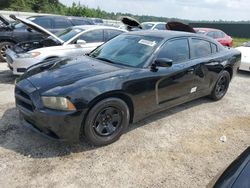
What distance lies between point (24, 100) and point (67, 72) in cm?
72

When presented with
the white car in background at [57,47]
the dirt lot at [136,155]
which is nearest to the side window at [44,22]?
the white car in background at [57,47]

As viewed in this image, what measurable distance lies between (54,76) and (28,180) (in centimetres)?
146

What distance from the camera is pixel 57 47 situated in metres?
6.81

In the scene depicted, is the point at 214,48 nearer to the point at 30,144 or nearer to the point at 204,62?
the point at 204,62

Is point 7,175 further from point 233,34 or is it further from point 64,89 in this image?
point 233,34

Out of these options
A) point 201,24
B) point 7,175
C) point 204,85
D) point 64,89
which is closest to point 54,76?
point 64,89

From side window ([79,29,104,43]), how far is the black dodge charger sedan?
8.48 ft

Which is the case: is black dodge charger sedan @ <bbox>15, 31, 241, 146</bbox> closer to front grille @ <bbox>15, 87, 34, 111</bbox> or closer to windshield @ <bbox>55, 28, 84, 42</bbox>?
front grille @ <bbox>15, 87, 34, 111</bbox>

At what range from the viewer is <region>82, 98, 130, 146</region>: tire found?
3588mm

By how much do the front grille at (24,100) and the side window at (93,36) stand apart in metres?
3.82

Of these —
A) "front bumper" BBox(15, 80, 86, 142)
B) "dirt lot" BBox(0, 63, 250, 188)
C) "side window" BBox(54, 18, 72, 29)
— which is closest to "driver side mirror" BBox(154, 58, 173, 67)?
"dirt lot" BBox(0, 63, 250, 188)

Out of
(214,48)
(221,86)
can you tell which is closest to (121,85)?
(214,48)

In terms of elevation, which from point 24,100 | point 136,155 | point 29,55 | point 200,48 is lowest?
point 136,155

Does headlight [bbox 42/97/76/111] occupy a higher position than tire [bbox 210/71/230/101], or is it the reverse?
headlight [bbox 42/97/76/111]
